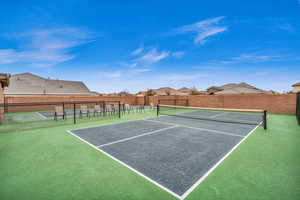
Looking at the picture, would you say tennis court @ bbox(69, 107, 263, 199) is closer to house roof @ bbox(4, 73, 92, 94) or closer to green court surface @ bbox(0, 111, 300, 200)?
green court surface @ bbox(0, 111, 300, 200)

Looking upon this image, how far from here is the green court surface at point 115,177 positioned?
6.21 feet

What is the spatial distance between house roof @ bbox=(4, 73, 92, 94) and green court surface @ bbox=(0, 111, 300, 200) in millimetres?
24600

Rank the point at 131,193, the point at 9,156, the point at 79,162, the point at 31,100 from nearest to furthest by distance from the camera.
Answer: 1. the point at 131,193
2. the point at 79,162
3. the point at 9,156
4. the point at 31,100

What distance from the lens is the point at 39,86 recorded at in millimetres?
23672

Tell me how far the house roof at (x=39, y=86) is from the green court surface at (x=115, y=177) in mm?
24600

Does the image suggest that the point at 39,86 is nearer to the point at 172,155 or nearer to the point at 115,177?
the point at 115,177

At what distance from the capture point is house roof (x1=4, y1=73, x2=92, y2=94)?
70.4 feet

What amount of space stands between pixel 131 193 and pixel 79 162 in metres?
1.65

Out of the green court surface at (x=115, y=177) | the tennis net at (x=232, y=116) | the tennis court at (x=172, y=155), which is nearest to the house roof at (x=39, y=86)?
the tennis net at (x=232, y=116)

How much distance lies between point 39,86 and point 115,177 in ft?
96.1

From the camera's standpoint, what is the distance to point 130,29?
1276cm

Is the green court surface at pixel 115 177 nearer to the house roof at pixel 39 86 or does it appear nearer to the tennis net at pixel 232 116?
the tennis net at pixel 232 116

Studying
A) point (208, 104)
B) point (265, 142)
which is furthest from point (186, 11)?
point (265, 142)

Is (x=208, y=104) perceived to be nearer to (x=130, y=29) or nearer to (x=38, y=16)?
(x=130, y=29)
